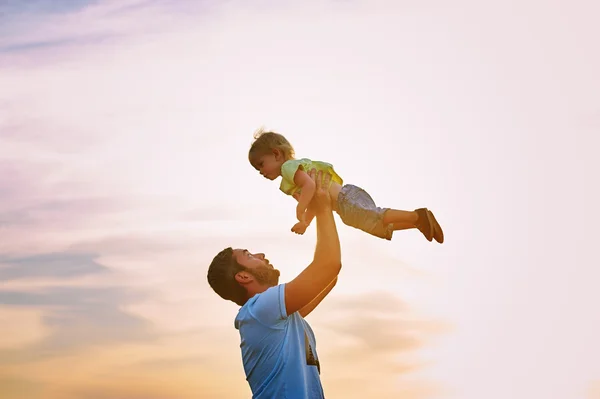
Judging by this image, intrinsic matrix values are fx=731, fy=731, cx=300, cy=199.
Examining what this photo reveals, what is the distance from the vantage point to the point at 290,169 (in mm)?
7328

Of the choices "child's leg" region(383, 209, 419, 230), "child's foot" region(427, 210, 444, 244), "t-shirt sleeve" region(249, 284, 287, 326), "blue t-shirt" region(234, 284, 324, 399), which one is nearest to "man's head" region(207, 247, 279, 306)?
"blue t-shirt" region(234, 284, 324, 399)

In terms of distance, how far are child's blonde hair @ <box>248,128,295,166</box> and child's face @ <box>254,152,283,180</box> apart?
1.8 inches

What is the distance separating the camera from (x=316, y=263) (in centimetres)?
577

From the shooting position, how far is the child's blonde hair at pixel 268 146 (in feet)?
26.0

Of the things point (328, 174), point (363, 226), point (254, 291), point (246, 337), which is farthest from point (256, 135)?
point (246, 337)

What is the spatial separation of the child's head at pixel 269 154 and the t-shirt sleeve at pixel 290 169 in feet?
1.27

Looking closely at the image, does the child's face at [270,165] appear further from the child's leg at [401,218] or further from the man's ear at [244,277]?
the man's ear at [244,277]

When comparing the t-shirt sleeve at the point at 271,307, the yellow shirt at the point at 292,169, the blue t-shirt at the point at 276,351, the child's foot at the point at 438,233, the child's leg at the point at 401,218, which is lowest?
the blue t-shirt at the point at 276,351

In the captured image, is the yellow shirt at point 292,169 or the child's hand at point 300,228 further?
the yellow shirt at point 292,169

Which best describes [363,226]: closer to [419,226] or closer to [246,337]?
[419,226]

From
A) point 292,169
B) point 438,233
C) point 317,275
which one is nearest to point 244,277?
point 317,275

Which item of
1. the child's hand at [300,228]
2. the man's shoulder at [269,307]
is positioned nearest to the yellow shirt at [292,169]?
the child's hand at [300,228]

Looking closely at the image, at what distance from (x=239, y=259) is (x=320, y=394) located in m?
1.39

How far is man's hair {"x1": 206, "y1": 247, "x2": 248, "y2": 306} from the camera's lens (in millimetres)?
6492
